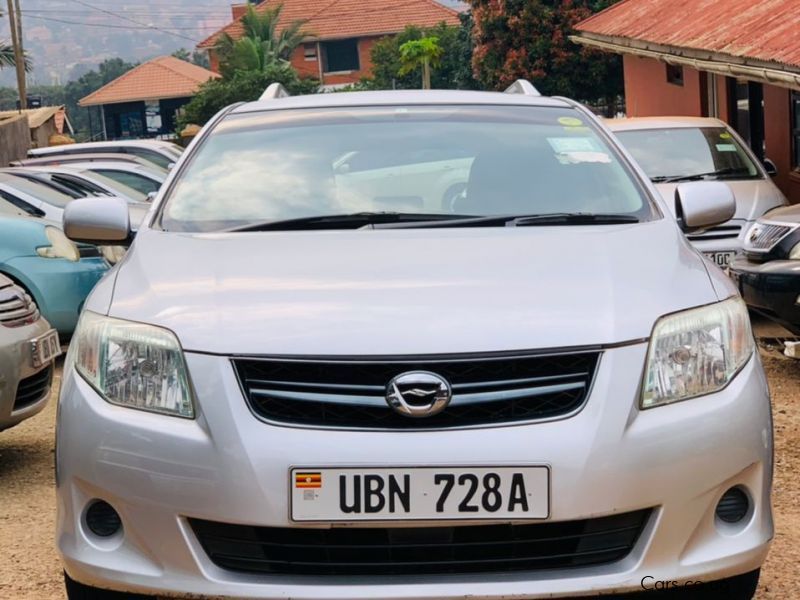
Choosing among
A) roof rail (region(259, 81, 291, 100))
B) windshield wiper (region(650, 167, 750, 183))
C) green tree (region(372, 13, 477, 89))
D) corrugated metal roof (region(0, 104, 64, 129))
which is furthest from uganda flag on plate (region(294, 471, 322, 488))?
green tree (region(372, 13, 477, 89))

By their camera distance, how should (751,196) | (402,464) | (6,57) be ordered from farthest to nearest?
1. (6,57)
2. (751,196)
3. (402,464)

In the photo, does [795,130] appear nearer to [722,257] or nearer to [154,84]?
[722,257]

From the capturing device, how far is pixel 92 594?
3602 millimetres

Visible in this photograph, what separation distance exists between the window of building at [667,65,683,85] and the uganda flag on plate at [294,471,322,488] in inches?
779

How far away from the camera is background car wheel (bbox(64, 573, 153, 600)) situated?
3.57 m

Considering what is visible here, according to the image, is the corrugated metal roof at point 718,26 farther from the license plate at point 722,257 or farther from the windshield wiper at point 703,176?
the license plate at point 722,257

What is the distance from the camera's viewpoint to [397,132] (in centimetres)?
494

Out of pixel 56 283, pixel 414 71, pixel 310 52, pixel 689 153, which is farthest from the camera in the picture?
pixel 310 52

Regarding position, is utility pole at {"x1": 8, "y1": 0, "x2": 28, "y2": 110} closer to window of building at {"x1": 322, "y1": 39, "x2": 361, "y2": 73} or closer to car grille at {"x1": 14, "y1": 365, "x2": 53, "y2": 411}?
window of building at {"x1": 322, "y1": 39, "x2": 361, "y2": 73}

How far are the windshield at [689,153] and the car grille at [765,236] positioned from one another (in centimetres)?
334

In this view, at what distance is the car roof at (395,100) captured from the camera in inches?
205

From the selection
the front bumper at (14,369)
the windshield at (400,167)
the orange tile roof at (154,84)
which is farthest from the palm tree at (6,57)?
the windshield at (400,167)

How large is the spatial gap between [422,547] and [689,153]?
9.32 meters

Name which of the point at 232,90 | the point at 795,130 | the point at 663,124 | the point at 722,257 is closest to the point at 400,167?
the point at 722,257
